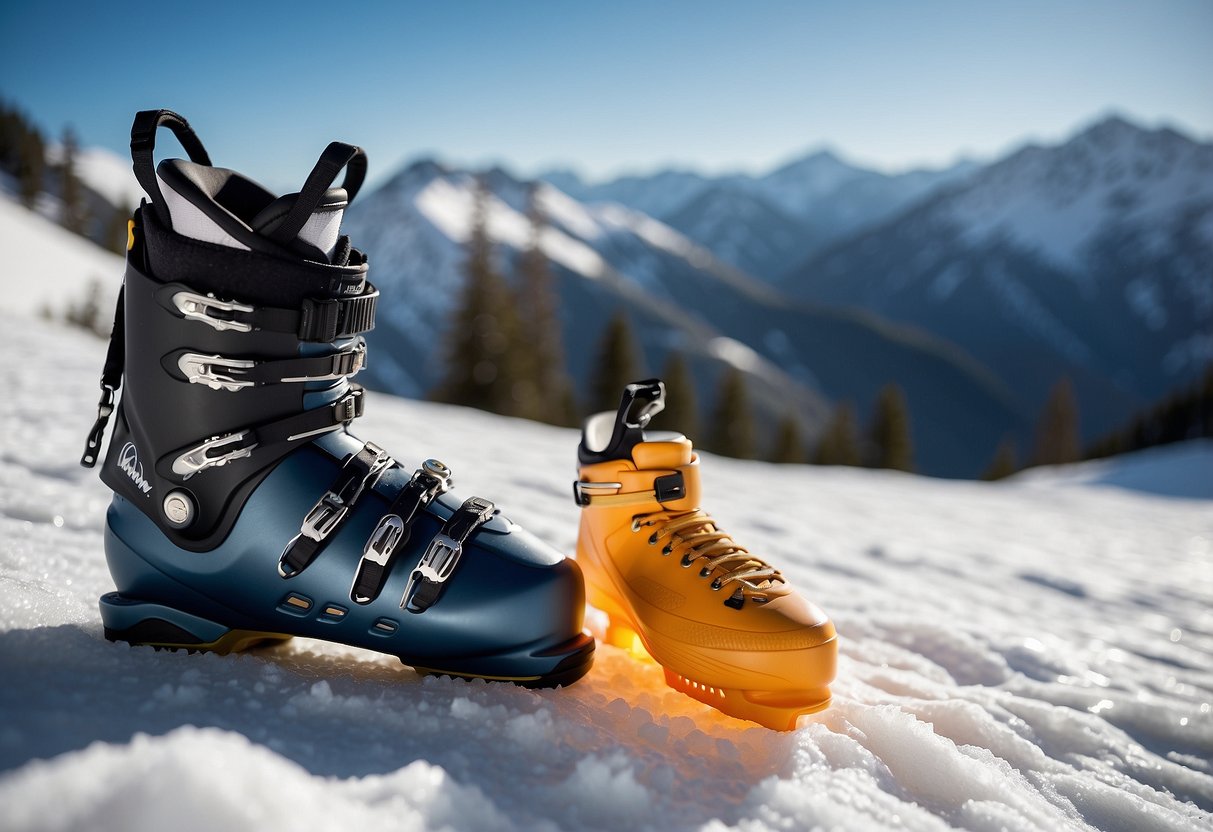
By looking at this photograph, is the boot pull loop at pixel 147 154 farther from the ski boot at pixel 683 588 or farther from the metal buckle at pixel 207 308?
the ski boot at pixel 683 588

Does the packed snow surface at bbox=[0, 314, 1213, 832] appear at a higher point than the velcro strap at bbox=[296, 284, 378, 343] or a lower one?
lower

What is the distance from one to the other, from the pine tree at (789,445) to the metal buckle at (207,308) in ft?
95.6

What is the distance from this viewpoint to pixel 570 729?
122cm

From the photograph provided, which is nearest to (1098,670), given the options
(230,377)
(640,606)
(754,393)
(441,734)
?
(640,606)

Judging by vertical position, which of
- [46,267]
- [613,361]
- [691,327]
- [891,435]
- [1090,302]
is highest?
[1090,302]

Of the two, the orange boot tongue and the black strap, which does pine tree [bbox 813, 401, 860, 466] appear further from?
the black strap

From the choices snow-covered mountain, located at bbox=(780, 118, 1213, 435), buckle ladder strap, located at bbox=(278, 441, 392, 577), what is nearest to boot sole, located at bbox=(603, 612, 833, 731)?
buckle ladder strap, located at bbox=(278, 441, 392, 577)

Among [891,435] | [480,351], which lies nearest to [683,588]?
[480,351]

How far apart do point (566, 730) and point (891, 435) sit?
32999mm

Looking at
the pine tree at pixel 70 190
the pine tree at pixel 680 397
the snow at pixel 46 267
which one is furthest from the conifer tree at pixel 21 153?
the pine tree at pixel 680 397

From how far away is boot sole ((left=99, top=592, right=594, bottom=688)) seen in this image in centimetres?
128

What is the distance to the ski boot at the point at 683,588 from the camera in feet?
4.33

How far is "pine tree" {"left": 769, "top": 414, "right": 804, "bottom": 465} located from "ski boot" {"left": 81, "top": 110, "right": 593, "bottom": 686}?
2896 centimetres

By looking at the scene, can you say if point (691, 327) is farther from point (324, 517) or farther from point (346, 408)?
point (324, 517)
